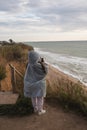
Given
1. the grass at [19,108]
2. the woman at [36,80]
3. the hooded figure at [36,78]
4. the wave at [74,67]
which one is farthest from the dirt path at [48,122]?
the wave at [74,67]

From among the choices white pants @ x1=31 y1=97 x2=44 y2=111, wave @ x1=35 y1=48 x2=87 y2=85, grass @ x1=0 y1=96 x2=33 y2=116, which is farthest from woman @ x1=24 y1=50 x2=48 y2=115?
wave @ x1=35 y1=48 x2=87 y2=85

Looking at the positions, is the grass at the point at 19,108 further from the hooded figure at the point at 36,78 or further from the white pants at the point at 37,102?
the hooded figure at the point at 36,78

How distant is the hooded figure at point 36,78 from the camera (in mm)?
8094

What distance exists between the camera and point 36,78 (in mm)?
8195

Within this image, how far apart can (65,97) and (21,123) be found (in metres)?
1.74

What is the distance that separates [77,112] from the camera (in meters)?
8.41

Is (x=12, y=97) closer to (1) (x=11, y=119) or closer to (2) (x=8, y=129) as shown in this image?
(1) (x=11, y=119)

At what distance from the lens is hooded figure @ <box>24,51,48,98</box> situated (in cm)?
809

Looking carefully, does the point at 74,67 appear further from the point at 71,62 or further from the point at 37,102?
the point at 37,102

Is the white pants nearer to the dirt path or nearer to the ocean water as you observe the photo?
the dirt path

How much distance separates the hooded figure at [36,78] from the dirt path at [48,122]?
619mm

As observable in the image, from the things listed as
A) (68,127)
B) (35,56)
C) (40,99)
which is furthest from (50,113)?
(35,56)

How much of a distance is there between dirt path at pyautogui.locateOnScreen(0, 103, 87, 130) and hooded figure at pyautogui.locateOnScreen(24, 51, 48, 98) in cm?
62

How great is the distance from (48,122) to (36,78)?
1.18 m
